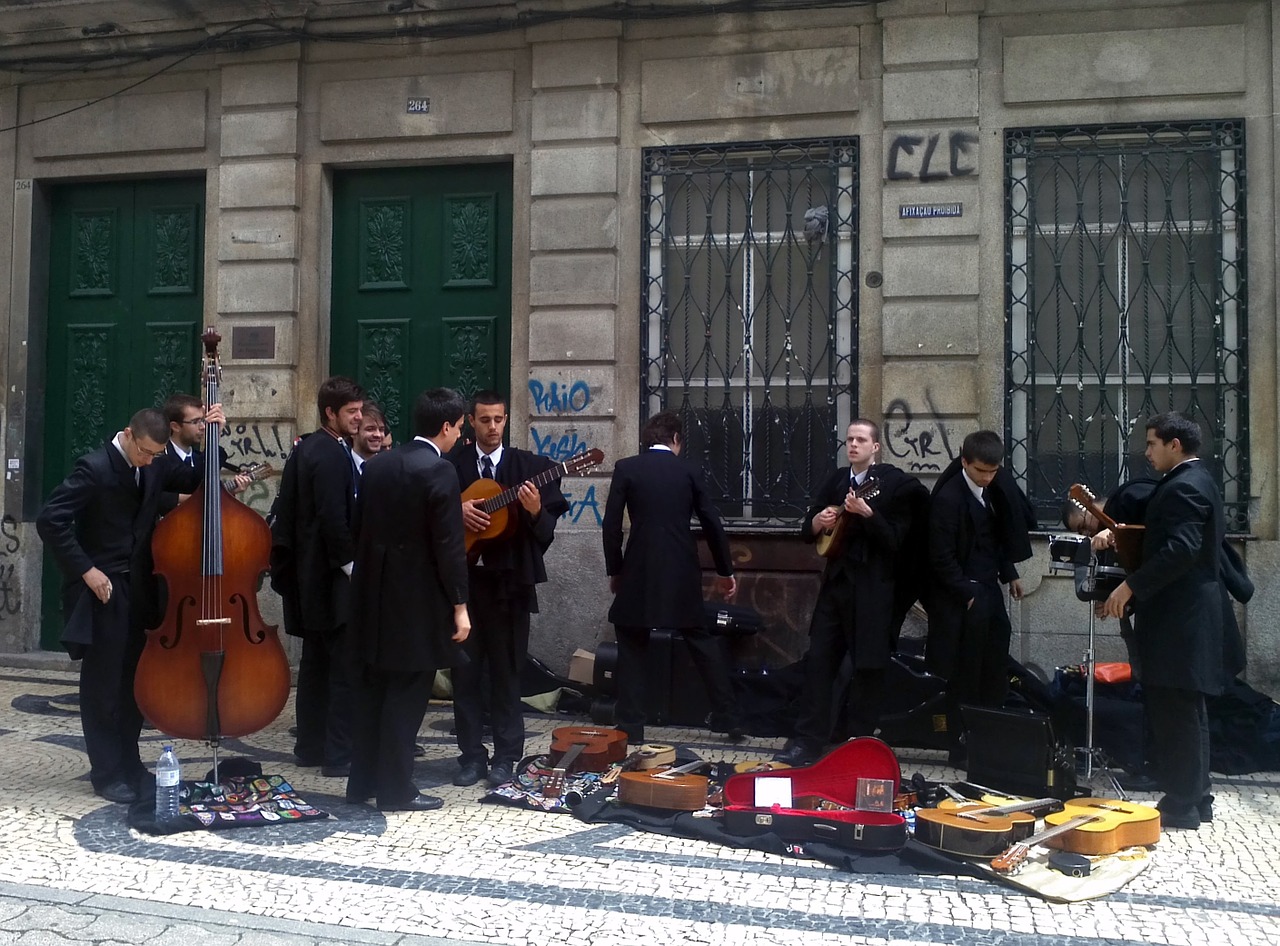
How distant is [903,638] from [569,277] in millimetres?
3701

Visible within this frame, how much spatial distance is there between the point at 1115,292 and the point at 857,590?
3702 millimetres

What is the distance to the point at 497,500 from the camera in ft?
21.7

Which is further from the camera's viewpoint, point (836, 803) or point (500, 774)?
point (500, 774)

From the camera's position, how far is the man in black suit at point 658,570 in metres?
7.44

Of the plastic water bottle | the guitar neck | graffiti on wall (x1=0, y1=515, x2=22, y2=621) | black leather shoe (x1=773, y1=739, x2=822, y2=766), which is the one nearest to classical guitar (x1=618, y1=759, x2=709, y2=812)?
black leather shoe (x1=773, y1=739, x2=822, y2=766)

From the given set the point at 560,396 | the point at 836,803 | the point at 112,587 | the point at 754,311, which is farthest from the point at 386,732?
the point at 754,311

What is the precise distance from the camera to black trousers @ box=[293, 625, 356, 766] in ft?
21.8

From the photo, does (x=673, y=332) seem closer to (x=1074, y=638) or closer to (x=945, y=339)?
(x=945, y=339)

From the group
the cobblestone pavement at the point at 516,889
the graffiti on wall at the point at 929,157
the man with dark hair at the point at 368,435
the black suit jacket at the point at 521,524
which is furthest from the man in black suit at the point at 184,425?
the graffiti on wall at the point at 929,157

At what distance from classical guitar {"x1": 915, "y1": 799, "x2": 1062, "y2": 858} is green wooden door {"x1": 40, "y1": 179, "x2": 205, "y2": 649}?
7.56m

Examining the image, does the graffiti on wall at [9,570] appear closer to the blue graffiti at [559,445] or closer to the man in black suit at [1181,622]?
the blue graffiti at [559,445]

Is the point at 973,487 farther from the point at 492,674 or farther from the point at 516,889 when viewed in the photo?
the point at 516,889

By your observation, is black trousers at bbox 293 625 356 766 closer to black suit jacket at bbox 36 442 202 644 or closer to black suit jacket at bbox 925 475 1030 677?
black suit jacket at bbox 36 442 202 644

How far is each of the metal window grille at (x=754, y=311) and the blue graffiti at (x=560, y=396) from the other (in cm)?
46
